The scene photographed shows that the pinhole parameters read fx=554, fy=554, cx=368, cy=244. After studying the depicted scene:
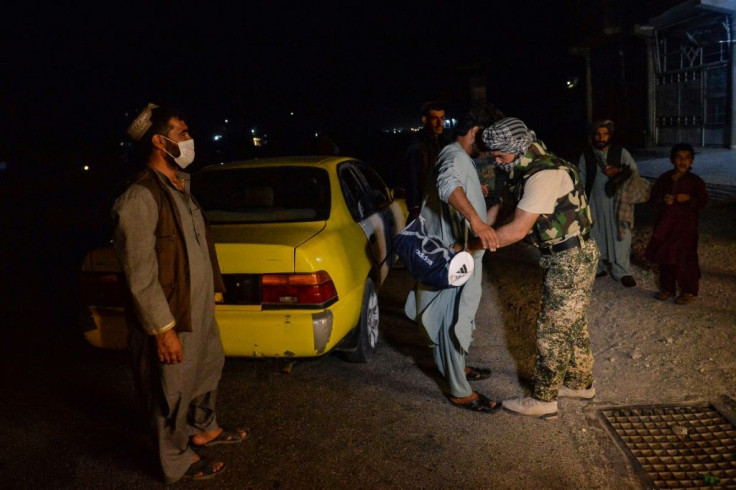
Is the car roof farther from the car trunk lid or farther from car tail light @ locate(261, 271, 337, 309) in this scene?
car tail light @ locate(261, 271, 337, 309)

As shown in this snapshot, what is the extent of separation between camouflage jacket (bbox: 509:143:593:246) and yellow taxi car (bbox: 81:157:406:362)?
1296 millimetres

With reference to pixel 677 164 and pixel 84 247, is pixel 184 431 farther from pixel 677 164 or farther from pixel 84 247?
pixel 84 247

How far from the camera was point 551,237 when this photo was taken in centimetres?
311

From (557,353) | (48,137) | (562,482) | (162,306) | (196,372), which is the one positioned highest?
(48,137)

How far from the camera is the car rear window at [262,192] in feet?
13.8

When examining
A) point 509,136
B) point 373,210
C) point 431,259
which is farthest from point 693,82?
point 431,259

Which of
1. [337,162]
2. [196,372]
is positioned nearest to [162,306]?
[196,372]

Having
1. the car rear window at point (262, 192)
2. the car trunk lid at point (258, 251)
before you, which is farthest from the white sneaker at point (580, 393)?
the car rear window at point (262, 192)

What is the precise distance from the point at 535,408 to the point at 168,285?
2257mm

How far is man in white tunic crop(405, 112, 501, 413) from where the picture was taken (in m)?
3.29

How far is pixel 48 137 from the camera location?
122ft

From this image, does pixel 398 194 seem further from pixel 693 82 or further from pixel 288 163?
pixel 693 82

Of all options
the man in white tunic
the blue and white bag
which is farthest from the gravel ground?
the blue and white bag

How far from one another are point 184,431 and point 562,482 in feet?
6.37
